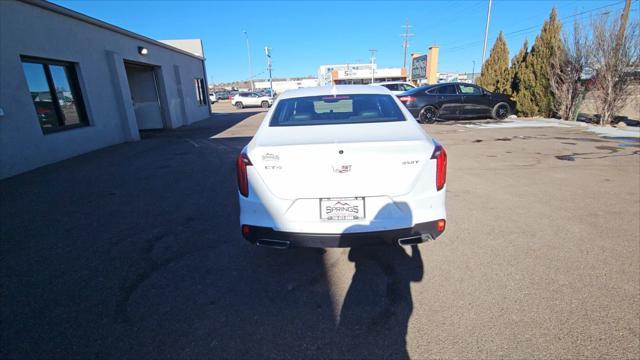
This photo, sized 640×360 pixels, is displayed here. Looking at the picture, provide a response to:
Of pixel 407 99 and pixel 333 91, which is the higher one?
pixel 333 91

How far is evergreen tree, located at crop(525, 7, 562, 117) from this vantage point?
12.7 metres

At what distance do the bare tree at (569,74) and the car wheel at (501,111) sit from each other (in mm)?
1779

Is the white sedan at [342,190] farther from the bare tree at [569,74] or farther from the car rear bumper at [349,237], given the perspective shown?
the bare tree at [569,74]

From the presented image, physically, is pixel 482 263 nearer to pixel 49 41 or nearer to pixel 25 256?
pixel 25 256

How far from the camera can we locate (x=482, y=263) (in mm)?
2910

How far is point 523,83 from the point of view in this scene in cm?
1423

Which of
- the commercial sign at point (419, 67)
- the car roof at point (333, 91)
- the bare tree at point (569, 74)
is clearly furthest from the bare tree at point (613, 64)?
the commercial sign at point (419, 67)

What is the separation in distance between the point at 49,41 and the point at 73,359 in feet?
30.4

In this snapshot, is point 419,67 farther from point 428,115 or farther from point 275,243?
point 275,243

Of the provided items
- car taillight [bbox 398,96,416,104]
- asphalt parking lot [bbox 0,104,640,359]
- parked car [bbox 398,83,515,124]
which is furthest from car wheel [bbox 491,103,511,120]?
asphalt parking lot [bbox 0,104,640,359]

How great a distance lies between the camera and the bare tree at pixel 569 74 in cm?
1159

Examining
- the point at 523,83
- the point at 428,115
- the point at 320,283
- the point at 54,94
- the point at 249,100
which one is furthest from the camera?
the point at 249,100

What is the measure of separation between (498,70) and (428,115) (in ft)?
20.4

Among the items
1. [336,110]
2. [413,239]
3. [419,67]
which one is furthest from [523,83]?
[419,67]
